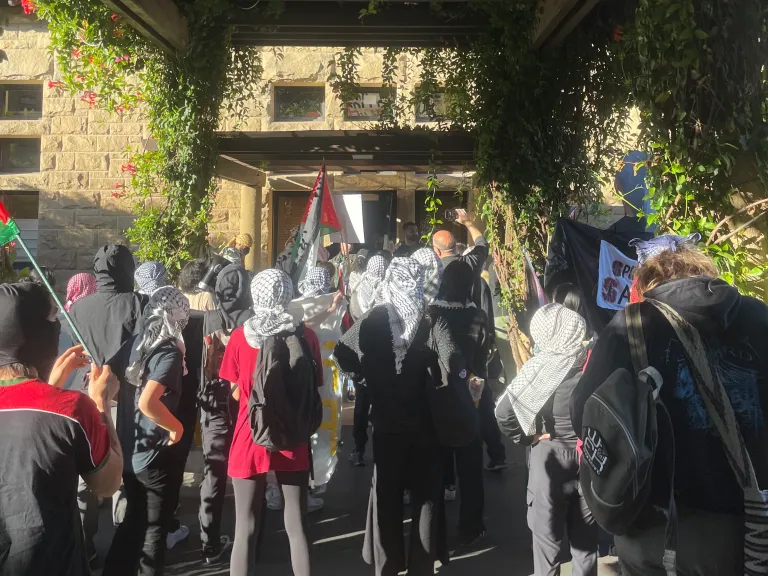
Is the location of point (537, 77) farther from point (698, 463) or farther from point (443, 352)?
point (698, 463)

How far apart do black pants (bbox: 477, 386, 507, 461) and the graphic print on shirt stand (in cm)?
361

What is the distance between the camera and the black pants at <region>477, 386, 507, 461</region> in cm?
601

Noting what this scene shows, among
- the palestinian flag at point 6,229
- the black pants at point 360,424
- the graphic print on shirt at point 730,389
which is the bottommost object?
the black pants at point 360,424

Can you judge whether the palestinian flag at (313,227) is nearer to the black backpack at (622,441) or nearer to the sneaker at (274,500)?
the sneaker at (274,500)

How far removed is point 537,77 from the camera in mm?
5969

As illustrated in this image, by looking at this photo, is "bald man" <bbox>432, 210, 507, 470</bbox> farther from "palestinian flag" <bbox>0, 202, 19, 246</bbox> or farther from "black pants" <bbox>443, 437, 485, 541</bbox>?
"palestinian flag" <bbox>0, 202, 19, 246</bbox>

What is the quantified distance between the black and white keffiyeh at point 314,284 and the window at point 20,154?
26.6ft

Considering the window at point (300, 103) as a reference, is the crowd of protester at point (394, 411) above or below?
below

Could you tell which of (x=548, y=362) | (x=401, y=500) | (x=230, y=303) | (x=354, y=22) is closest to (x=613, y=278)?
(x=548, y=362)

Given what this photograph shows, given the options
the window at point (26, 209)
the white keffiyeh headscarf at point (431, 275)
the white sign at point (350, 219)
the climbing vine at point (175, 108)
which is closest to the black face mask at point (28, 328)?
the white keffiyeh headscarf at point (431, 275)

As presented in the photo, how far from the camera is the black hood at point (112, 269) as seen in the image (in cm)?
438

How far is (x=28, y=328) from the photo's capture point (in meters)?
2.33

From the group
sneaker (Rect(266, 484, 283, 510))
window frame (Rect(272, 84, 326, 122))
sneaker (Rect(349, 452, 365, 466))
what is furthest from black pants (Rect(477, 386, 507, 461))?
window frame (Rect(272, 84, 326, 122))

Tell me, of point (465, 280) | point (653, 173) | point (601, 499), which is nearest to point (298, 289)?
point (465, 280)
